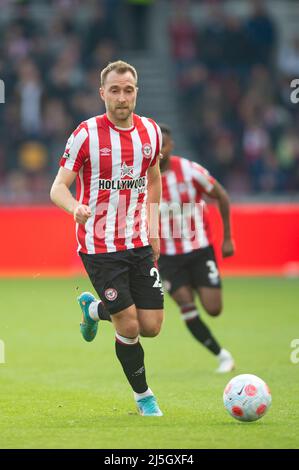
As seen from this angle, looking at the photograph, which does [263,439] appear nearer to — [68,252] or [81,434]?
[81,434]

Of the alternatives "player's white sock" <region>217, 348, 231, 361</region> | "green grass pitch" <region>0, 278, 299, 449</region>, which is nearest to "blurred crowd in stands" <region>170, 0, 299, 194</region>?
"green grass pitch" <region>0, 278, 299, 449</region>

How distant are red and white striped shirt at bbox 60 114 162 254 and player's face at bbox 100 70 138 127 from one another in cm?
13

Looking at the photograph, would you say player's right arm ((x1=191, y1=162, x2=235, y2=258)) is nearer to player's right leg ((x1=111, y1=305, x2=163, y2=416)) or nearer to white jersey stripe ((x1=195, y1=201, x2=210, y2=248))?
white jersey stripe ((x1=195, y1=201, x2=210, y2=248))

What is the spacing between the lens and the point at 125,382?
9.10 meters

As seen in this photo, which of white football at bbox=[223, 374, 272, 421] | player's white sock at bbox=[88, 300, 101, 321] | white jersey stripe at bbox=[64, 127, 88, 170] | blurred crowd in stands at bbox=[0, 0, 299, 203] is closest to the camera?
white football at bbox=[223, 374, 272, 421]

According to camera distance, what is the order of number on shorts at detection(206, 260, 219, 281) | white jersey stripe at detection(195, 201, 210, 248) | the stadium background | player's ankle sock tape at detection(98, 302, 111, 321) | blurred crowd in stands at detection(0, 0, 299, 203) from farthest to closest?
1. blurred crowd in stands at detection(0, 0, 299, 203)
2. the stadium background
3. white jersey stripe at detection(195, 201, 210, 248)
4. number on shorts at detection(206, 260, 219, 281)
5. player's ankle sock tape at detection(98, 302, 111, 321)

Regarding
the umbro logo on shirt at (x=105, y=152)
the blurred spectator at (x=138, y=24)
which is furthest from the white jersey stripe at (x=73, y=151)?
the blurred spectator at (x=138, y=24)

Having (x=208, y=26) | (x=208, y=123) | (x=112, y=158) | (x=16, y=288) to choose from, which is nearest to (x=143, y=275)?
(x=112, y=158)

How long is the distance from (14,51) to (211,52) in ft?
12.5

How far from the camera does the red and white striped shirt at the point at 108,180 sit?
7242 millimetres

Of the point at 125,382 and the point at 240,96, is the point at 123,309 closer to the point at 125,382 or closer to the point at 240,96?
the point at 125,382

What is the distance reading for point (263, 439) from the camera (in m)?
6.43

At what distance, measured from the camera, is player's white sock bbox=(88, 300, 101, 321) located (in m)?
8.01

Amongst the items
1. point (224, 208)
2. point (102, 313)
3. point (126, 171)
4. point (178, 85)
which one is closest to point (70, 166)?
point (126, 171)
